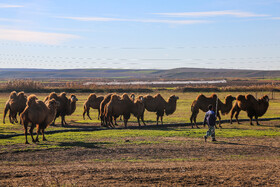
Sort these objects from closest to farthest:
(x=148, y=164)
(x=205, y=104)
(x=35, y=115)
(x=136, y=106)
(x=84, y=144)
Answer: (x=148, y=164), (x=84, y=144), (x=35, y=115), (x=136, y=106), (x=205, y=104)

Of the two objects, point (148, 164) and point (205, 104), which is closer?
point (148, 164)

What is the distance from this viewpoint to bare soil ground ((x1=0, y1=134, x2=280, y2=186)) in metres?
11.5

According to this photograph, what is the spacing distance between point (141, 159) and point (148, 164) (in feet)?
3.11

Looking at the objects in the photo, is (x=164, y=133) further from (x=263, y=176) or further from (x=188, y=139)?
(x=263, y=176)

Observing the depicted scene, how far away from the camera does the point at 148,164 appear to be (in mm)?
13625

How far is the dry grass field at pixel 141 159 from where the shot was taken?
38.0 ft

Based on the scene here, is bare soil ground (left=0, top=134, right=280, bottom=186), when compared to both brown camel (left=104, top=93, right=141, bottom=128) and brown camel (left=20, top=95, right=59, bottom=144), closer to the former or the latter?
brown camel (left=20, top=95, right=59, bottom=144)

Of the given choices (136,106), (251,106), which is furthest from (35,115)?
(251,106)

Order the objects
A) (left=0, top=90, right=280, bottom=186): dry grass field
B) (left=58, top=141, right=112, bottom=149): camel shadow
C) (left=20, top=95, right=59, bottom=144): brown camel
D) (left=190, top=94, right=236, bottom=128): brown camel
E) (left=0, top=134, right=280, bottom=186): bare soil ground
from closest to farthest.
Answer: (left=0, top=134, right=280, bottom=186): bare soil ground, (left=0, top=90, right=280, bottom=186): dry grass field, (left=58, top=141, right=112, bottom=149): camel shadow, (left=20, top=95, right=59, bottom=144): brown camel, (left=190, top=94, right=236, bottom=128): brown camel

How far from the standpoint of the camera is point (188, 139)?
19438 millimetres

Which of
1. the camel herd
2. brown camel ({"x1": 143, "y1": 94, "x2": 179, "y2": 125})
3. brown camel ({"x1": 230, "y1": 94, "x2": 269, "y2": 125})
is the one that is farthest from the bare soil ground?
brown camel ({"x1": 143, "y1": 94, "x2": 179, "y2": 125})

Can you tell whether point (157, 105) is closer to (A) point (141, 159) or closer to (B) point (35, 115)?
(B) point (35, 115)

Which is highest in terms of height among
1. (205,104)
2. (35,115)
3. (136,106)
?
(205,104)

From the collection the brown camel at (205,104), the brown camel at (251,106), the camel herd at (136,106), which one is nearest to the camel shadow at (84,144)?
the camel herd at (136,106)
